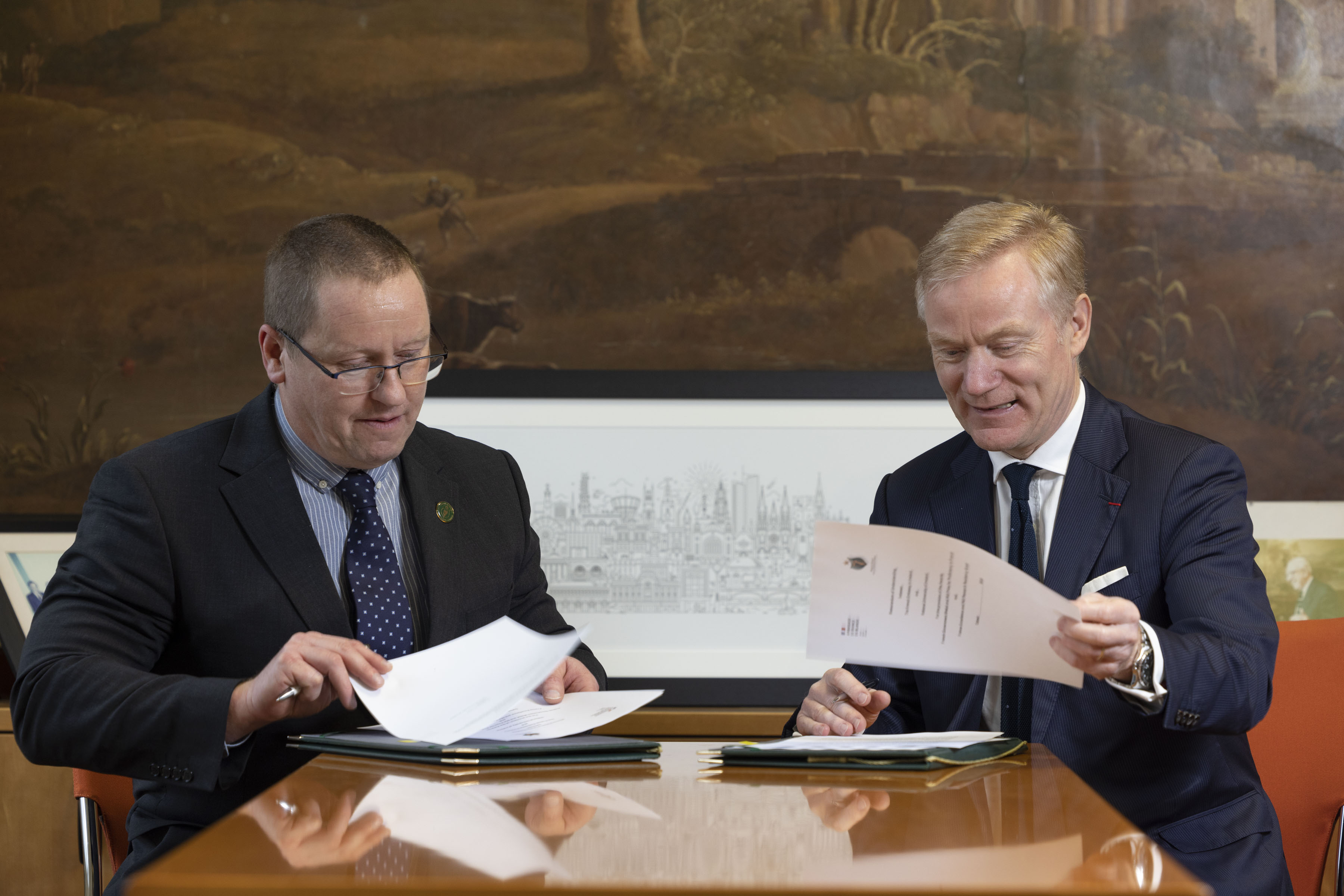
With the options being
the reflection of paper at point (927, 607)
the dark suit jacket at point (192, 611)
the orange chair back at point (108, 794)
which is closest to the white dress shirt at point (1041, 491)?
the reflection of paper at point (927, 607)

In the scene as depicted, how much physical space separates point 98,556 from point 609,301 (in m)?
1.66

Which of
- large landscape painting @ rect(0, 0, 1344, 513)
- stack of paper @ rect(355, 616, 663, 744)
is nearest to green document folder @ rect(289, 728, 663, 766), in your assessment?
stack of paper @ rect(355, 616, 663, 744)

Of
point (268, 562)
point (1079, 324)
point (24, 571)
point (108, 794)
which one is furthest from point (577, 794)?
point (24, 571)

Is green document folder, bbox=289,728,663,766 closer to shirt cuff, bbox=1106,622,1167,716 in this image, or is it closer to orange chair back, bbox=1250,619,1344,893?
shirt cuff, bbox=1106,622,1167,716

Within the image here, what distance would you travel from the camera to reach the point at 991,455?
2166 mm

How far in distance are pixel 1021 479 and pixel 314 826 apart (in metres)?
1.37

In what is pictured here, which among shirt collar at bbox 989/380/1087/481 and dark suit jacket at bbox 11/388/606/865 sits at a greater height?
shirt collar at bbox 989/380/1087/481

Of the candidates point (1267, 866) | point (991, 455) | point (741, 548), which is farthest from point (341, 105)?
point (1267, 866)

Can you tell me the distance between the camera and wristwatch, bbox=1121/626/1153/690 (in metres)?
1.56

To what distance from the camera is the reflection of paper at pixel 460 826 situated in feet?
3.43

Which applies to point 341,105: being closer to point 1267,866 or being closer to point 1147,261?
point 1147,261

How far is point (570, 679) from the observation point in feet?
6.54

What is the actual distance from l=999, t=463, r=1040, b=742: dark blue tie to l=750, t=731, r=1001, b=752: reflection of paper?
5.6 inches

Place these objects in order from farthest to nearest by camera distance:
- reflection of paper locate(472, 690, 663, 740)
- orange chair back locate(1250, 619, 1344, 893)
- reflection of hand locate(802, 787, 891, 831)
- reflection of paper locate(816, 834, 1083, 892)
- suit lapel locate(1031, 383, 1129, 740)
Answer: orange chair back locate(1250, 619, 1344, 893), suit lapel locate(1031, 383, 1129, 740), reflection of paper locate(472, 690, 663, 740), reflection of hand locate(802, 787, 891, 831), reflection of paper locate(816, 834, 1083, 892)
